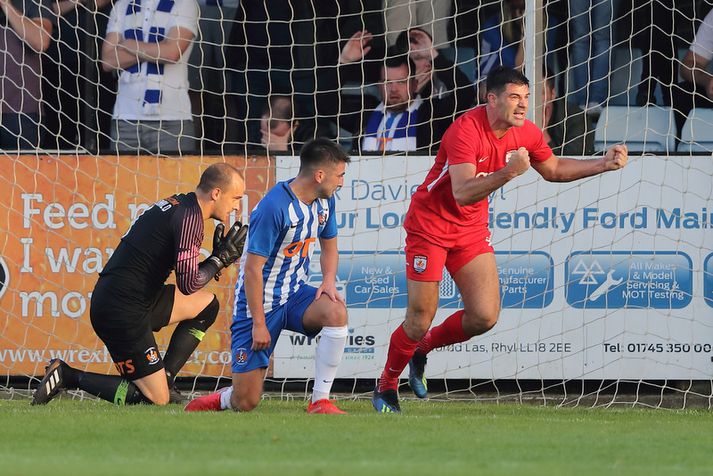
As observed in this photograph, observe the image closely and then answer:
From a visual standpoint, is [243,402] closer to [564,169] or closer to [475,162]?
[475,162]

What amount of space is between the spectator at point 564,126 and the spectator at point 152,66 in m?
2.74

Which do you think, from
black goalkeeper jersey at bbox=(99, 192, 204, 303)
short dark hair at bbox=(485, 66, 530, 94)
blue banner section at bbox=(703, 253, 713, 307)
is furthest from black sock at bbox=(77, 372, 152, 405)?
blue banner section at bbox=(703, 253, 713, 307)

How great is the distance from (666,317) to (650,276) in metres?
0.33

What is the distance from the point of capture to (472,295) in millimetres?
8312

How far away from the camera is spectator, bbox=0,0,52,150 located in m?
10.3

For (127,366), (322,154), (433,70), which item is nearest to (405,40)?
(433,70)

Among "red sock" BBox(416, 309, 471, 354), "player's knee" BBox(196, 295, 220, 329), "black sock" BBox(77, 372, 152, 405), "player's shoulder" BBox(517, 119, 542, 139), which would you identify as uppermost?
"player's shoulder" BBox(517, 119, 542, 139)

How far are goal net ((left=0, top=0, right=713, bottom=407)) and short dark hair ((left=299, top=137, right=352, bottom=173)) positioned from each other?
213cm

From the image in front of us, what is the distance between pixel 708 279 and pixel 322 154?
Answer: 358 centimetres

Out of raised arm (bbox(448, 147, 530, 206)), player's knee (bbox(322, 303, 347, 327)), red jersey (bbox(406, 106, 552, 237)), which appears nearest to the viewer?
raised arm (bbox(448, 147, 530, 206))

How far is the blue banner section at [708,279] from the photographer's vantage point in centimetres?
994

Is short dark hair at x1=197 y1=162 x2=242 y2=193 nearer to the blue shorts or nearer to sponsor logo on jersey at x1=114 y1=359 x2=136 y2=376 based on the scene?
the blue shorts

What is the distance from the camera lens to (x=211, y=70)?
10.4 m

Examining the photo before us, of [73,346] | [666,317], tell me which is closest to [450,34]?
[666,317]
